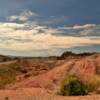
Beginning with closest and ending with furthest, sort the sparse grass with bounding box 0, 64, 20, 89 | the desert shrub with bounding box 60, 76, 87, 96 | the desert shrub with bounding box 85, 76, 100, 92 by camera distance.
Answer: the desert shrub with bounding box 60, 76, 87, 96 → the desert shrub with bounding box 85, 76, 100, 92 → the sparse grass with bounding box 0, 64, 20, 89

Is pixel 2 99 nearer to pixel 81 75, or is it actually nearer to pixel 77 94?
pixel 77 94

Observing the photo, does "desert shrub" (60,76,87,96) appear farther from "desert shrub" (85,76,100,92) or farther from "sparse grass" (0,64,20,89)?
"sparse grass" (0,64,20,89)

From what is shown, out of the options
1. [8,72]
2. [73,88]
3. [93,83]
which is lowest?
[8,72]

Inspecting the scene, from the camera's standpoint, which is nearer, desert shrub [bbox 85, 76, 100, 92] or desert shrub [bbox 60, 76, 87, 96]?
desert shrub [bbox 60, 76, 87, 96]

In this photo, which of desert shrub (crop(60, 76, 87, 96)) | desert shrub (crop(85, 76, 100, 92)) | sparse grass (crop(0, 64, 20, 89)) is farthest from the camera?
sparse grass (crop(0, 64, 20, 89))

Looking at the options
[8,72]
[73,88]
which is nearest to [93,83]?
[73,88]

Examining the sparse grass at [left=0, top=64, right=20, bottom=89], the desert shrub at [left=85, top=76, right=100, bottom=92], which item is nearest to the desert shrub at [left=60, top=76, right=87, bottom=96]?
the desert shrub at [left=85, top=76, right=100, bottom=92]

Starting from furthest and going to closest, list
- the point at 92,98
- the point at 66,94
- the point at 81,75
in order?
the point at 81,75 → the point at 66,94 → the point at 92,98

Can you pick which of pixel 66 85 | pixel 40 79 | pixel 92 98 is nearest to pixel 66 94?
pixel 66 85

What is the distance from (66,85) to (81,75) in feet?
37.7

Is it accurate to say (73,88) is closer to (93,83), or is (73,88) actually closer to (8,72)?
(93,83)

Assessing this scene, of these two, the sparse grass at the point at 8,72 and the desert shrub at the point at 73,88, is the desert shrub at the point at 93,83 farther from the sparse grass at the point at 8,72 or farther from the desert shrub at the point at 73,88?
the sparse grass at the point at 8,72

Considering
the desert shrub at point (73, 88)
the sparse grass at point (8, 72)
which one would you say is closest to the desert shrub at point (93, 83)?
the desert shrub at point (73, 88)

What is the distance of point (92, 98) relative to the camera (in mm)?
30359
